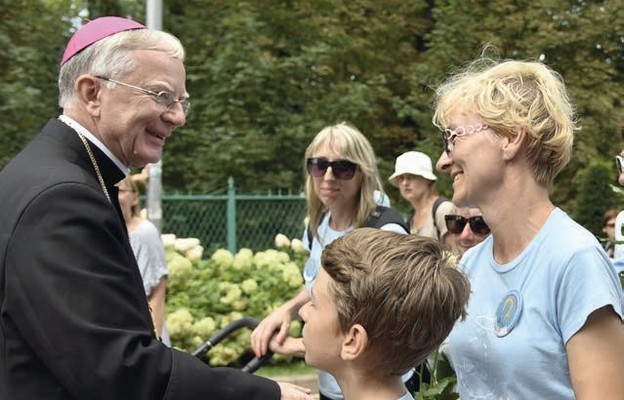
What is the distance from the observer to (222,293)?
9258 mm

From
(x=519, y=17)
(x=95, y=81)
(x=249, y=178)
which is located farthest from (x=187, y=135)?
(x=95, y=81)

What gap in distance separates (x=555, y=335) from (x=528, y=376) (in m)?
0.12

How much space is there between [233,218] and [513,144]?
11.8m

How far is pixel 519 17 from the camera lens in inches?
774

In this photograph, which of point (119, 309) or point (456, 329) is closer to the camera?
point (119, 309)

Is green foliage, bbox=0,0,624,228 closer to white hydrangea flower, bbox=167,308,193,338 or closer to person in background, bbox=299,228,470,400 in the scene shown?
white hydrangea flower, bbox=167,308,193,338

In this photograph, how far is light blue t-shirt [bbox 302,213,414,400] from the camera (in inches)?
169

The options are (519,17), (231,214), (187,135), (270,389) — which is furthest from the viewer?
(519,17)

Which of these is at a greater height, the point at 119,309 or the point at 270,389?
the point at 119,309

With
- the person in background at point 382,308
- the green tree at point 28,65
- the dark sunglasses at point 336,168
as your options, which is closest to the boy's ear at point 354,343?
the person in background at point 382,308

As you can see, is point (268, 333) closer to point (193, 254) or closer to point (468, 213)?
point (468, 213)

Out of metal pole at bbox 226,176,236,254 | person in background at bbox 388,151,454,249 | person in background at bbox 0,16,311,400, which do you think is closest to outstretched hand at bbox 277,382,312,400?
person in background at bbox 0,16,311,400

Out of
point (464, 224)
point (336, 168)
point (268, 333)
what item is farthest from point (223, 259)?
point (268, 333)

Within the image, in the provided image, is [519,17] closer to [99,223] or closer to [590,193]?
[590,193]
